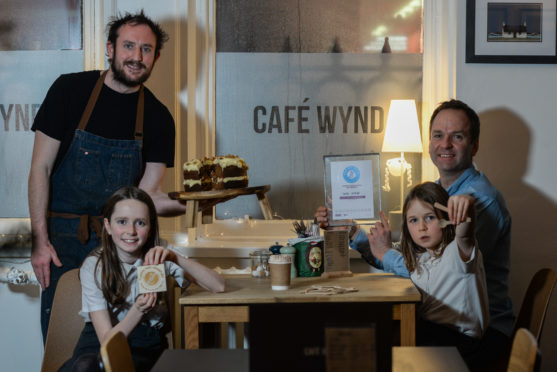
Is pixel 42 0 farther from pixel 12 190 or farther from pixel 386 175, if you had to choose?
pixel 386 175

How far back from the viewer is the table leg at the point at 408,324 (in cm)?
219

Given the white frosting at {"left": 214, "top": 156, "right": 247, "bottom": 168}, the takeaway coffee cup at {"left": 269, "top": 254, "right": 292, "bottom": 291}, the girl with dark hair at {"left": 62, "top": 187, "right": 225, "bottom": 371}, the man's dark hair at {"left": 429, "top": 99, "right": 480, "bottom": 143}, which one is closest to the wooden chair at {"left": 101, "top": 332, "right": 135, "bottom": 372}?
the girl with dark hair at {"left": 62, "top": 187, "right": 225, "bottom": 371}

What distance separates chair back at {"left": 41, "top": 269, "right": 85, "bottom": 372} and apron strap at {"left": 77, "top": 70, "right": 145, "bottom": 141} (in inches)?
26.1

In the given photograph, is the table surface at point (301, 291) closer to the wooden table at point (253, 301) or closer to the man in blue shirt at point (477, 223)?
the wooden table at point (253, 301)

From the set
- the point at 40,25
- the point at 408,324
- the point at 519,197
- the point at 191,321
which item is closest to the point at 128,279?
the point at 191,321

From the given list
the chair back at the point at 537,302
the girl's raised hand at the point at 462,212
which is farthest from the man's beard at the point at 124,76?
the chair back at the point at 537,302

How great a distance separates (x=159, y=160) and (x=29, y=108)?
0.92 meters

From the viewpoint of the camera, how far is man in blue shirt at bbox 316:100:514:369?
7.92 ft

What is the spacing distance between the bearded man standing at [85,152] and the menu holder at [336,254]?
80cm

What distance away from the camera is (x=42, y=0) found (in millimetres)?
3135

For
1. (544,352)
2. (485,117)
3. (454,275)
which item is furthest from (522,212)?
(454,275)

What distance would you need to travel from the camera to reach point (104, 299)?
2.14 meters

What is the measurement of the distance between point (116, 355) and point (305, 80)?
2027 mm

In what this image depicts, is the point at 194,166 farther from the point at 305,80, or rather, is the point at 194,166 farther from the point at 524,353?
the point at 524,353
